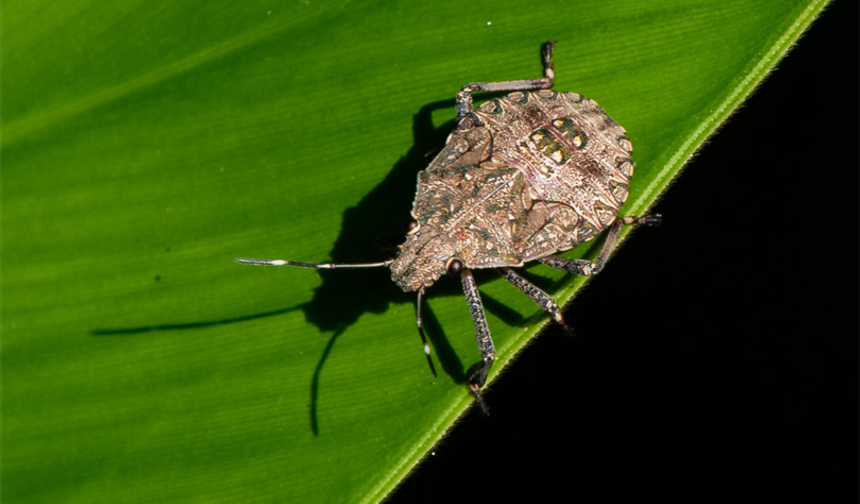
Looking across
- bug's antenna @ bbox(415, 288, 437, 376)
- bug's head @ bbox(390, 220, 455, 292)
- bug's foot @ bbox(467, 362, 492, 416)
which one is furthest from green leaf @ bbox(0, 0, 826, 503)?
bug's head @ bbox(390, 220, 455, 292)

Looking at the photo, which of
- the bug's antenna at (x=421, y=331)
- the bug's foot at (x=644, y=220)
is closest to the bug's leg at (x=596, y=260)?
the bug's foot at (x=644, y=220)

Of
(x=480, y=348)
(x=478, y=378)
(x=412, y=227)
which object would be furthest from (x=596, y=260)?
(x=412, y=227)

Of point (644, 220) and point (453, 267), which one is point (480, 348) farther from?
point (644, 220)

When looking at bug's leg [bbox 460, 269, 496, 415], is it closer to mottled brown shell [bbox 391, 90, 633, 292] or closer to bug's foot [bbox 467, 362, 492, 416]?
bug's foot [bbox 467, 362, 492, 416]

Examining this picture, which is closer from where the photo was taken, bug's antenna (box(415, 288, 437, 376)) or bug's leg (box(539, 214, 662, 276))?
bug's antenna (box(415, 288, 437, 376))

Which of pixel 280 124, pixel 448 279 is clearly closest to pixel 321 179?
pixel 280 124
